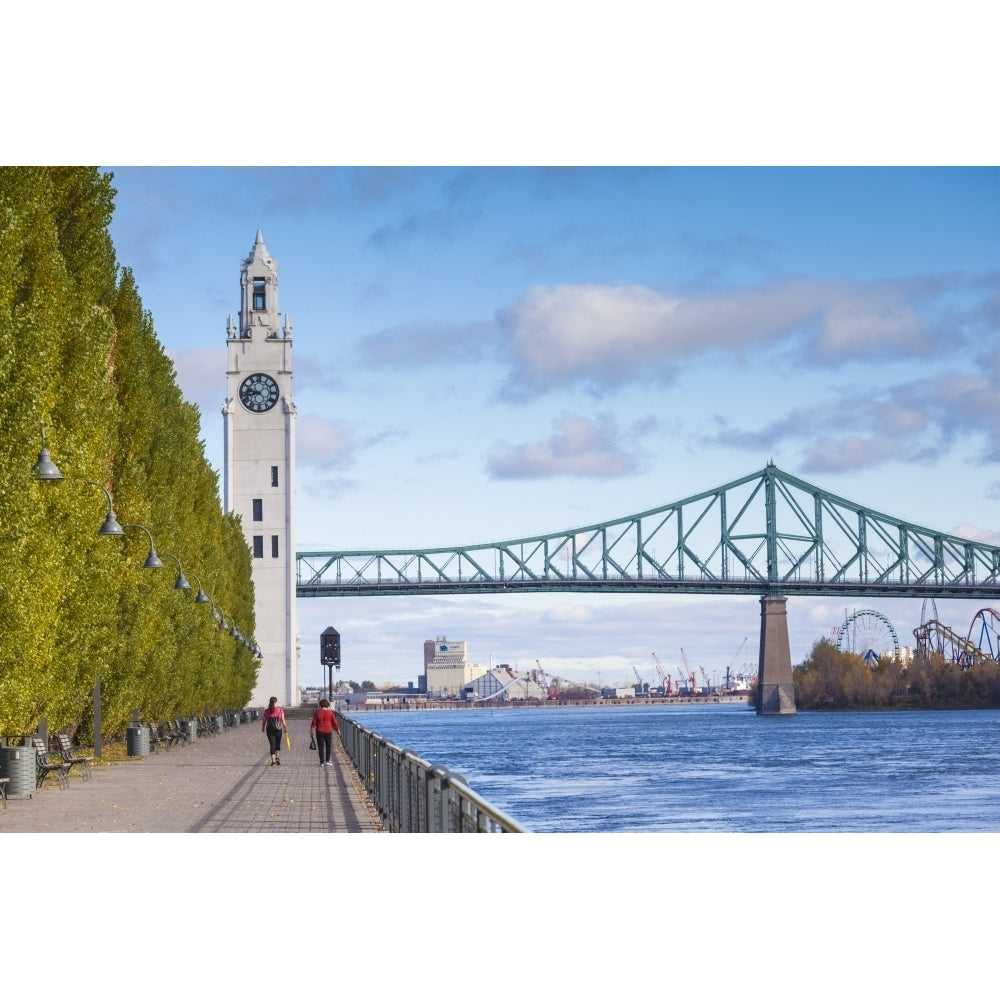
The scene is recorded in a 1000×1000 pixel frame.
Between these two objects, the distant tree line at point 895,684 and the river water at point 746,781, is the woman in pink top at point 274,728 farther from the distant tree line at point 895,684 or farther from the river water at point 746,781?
the distant tree line at point 895,684

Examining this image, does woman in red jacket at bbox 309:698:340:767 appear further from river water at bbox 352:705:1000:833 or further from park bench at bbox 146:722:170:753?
park bench at bbox 146:722:170:753

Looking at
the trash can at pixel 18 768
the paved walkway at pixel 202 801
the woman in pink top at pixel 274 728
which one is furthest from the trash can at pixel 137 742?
the trash can at pixel 18 768

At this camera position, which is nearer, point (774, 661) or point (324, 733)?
point (324, 733)

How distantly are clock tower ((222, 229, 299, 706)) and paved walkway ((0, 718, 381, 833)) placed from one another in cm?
5941

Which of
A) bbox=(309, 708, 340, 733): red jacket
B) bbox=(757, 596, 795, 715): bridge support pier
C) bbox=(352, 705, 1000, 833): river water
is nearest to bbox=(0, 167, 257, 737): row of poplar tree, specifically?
bbox=(309, 708, 340, 733): red jacket

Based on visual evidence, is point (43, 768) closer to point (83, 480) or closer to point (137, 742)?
point (83, 480)

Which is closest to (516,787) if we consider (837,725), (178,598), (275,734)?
(178,598)

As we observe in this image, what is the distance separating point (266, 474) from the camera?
3625 inches

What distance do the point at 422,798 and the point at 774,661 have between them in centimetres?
8721

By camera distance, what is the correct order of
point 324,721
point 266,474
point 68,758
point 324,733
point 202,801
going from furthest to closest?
point 266,474
point 324,721
point 324,733
point 68,758
point 202,801

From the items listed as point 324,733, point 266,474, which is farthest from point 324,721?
point 266,474
